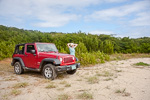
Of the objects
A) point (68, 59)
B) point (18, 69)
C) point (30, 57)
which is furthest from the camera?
point (18, 69)

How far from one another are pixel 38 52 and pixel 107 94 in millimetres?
3825

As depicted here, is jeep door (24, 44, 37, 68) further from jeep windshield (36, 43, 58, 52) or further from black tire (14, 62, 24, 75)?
black tire (14, 62, 24, 75)

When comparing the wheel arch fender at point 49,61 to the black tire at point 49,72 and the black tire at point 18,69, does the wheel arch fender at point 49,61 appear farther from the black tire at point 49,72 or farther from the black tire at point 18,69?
the black tire at point 18,69

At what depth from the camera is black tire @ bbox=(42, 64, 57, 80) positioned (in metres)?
5.84

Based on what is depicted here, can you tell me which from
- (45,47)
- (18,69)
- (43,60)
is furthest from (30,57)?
(18,69)

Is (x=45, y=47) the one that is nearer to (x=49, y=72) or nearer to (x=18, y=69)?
(x=49, y=72)

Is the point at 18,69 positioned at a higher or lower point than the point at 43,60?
lower

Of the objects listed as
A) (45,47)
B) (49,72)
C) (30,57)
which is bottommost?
(49,72)

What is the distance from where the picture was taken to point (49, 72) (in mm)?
6027

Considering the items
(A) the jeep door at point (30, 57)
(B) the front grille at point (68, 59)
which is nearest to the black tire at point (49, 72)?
(B) the front grille at point (68, 59)

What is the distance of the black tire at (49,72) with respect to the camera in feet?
19.2

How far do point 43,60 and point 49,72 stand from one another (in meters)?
0.59

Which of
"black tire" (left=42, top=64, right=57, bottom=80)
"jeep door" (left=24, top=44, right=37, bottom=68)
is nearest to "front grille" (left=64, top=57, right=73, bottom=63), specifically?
"black tire" (left=42, top=64, right=57, bottom=80)

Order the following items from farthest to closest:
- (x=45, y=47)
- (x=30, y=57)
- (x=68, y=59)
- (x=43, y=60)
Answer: (x=45, y=47) → (x=30, y=57) → (x=68, y=59) → (x=43, y=60)
